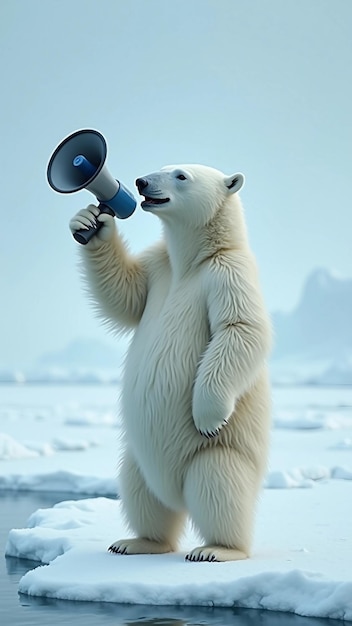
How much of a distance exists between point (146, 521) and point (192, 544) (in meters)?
0.35

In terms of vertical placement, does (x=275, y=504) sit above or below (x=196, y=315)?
below

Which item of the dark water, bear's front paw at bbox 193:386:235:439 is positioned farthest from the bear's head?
the dark water

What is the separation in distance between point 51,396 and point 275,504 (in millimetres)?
14422

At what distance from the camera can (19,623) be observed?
121 inches

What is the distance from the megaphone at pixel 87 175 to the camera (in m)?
3.79

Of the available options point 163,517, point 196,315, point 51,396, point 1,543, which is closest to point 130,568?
point 163,517

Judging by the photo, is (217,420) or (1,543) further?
(1,543)

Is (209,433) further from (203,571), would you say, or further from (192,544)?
(192,544)

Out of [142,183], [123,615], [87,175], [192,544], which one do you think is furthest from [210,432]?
[87,175]

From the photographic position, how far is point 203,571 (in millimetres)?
3395

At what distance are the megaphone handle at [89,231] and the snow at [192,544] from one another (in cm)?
117

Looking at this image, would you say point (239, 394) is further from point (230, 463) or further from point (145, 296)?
point (145, 296)

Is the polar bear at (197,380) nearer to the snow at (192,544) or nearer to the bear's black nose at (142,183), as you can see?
the bear's black nose at (142,183)

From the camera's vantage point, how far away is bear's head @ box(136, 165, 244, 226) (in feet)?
12.2
